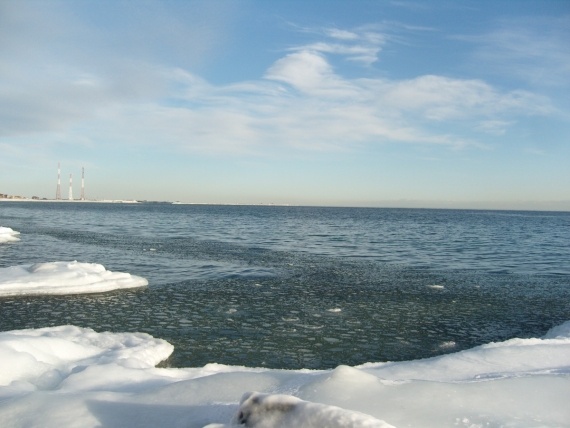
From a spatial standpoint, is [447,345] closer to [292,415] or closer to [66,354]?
[292,415]

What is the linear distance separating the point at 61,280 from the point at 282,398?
16882 mm

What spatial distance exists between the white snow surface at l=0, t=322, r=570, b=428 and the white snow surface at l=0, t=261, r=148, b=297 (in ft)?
33.8

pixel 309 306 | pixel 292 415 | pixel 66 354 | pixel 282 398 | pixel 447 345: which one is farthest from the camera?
pixel 309 306

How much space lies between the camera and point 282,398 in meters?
4.81

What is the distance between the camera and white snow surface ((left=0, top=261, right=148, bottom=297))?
59.8ft

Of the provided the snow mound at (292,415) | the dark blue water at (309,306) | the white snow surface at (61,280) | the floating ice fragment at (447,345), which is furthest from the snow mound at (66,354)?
the floating ice fragment at (447,345)

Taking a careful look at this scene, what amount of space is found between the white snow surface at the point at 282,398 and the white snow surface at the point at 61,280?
33.8ft

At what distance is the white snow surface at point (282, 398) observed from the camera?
4.90 m

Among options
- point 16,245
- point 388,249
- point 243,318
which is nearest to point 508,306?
point 243,318

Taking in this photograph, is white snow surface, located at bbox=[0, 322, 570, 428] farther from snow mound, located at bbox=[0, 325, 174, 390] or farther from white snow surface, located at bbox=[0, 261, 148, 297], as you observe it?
white snow surface, located at bbox=[0, 261, 148, 297]

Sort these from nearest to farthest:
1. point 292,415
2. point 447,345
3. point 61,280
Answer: point 292,415
point 447,345
point 61,280

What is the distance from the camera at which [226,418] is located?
5.29 meters

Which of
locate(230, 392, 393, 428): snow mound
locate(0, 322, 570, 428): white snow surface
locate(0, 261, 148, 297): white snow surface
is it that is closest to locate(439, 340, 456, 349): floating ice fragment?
locate(0, 322, 570, 428): white snow surface

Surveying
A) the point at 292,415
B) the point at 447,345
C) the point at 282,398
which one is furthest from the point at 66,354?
the point at 447,345
